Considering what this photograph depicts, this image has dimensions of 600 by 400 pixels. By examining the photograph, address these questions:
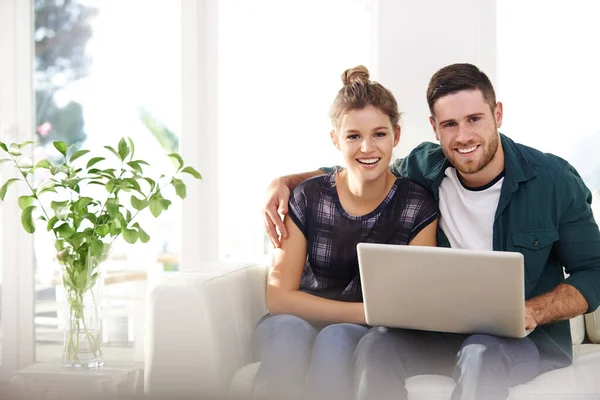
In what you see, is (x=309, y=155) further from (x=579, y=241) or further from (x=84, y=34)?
(x=579, y=241)

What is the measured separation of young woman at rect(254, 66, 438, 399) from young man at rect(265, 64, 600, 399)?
66 mm

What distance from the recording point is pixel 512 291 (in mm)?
1515

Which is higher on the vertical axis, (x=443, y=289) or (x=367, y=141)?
(x=367, y=141)

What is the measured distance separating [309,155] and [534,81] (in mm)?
1102

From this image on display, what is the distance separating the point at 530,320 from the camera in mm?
1699

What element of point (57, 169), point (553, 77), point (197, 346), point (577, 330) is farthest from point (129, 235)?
point (553, 77)

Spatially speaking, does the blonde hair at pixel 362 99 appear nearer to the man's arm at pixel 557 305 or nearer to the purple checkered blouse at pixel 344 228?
the purple checkered blouse at pixel 344 228

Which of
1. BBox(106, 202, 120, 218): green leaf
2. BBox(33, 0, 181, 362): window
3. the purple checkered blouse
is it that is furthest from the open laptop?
BBox(33, 0, 181, 362): window

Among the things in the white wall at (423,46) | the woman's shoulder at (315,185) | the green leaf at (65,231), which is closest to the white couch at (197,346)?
the woman's shoulder at (315,185)

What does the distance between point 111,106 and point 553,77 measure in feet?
7.05

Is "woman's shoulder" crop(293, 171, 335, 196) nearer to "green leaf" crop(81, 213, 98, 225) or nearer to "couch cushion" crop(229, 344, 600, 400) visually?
"couch cushion" crop(229, 344, 600, 400)

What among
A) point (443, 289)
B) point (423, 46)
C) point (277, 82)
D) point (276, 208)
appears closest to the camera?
point (443, 289)

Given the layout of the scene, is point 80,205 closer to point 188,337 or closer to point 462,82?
point 188,337

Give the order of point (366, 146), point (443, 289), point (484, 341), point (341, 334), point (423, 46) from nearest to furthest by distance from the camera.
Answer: point (443, 289) → point (484, 341) → point (341, 334) → point (366, 146) → point (423, 46)
